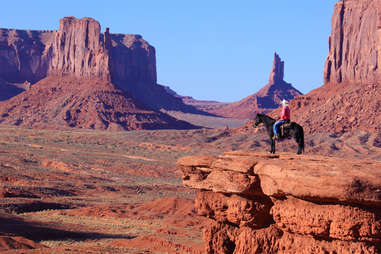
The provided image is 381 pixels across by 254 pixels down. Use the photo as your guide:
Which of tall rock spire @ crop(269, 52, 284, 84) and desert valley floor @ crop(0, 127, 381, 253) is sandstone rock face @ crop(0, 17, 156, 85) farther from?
tall rock spire @ crop(269, 52, 284, 84)

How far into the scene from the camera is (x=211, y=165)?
14859mm

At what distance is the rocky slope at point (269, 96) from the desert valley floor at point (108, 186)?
285 feet

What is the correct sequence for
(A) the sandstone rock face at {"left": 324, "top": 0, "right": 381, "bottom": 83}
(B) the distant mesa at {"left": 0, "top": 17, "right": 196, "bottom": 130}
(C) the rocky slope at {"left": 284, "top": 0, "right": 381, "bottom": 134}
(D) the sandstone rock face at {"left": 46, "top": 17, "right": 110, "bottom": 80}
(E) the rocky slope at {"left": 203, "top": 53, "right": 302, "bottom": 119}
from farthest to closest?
(E) the rocky slope at {"left": 203, "top": 53, "right": 302, "bottom": 119} < (D) the sandstone rock face at {"left": 46, "top": 17, "right": 110, "bottom": 80} < (B) the distant mesa at {"left": 0, "top": 17, "right": 196, "bottom": 130} < (A) the sandstone rock face at {"left": 324, "top": 0, "right": 381, "bottom": 83} < (C) the rocky slope at {"left": 284, "top": 0, "right": 381, "bottom": 134}

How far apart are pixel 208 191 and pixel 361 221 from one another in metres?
4.24

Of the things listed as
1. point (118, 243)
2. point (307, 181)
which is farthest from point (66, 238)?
point (307, 181)

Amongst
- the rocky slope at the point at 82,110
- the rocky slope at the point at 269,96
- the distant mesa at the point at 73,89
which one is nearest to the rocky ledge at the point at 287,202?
the rocky slope at the point at 82,110

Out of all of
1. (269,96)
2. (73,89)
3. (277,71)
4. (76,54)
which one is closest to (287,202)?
(73,89)

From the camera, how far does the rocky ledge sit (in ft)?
38.7

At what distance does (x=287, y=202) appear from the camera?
13.1 meters

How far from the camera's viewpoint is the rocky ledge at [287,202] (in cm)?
1178

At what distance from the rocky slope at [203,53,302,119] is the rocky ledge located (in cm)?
16102

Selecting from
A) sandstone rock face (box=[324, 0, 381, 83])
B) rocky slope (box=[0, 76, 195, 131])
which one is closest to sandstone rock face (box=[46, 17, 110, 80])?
rocky slope (box=[0, 76, 195, 131])

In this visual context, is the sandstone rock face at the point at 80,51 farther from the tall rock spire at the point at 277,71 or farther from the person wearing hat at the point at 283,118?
the person wearing hat at the point at 283,118

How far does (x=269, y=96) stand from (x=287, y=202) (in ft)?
568
